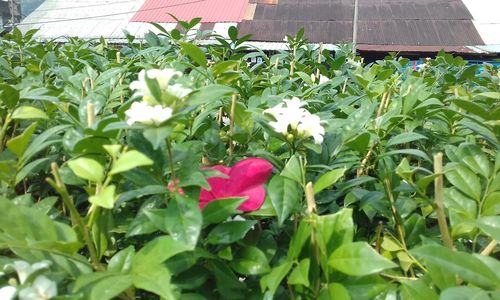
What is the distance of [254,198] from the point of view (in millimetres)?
612

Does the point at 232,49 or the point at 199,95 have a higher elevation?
the point at 199,95

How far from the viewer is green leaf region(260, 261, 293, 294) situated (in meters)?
0.52

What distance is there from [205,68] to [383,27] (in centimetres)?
899

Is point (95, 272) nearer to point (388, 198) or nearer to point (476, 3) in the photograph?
point (388, 198)

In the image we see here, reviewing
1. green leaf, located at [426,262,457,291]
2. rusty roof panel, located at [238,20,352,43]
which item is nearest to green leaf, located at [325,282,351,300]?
green leaf, located at [426,262,457,291]

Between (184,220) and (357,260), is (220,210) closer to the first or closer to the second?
(184,220)

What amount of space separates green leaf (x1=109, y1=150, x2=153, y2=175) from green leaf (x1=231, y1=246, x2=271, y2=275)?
19cm

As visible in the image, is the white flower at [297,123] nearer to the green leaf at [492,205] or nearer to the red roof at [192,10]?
the green leaf at [492,205]

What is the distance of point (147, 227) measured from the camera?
0.55 m

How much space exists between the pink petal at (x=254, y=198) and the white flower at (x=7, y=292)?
0.28m

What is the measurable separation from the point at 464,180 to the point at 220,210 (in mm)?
410

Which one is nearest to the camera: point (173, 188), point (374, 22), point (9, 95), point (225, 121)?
point (173, 188)

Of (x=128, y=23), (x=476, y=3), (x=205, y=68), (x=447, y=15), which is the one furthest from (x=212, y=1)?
(x=205, y=68)

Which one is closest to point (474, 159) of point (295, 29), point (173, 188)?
point (173, 188)
